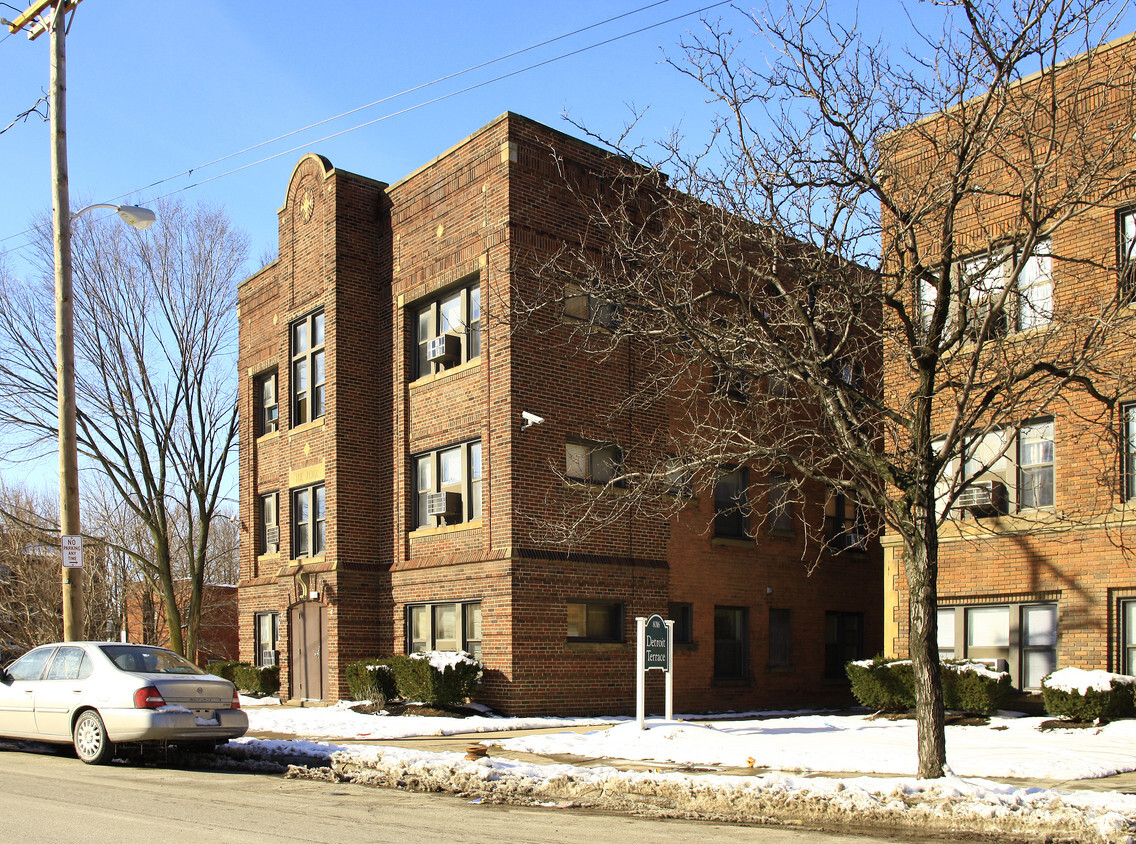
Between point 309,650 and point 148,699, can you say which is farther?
point 309,650

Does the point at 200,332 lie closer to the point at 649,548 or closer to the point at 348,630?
the point at 348,630

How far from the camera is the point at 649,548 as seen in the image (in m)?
21.9

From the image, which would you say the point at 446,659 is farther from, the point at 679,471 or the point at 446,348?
the point at 679,471

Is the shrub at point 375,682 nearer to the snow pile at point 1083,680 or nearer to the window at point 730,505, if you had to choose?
the window at point 730,505

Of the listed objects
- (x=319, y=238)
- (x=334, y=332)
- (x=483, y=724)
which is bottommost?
(x=483, y=724)

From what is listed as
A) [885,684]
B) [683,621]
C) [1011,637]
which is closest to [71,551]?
[683,621]

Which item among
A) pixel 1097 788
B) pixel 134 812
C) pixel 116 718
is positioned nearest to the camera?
pixel 134 812

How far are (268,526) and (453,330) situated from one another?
28.3 feet

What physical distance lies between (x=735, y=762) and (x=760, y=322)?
5274 millimetres

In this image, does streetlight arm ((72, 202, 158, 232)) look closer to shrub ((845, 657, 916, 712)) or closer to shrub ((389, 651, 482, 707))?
shrub ((389, 651, 482, 707))

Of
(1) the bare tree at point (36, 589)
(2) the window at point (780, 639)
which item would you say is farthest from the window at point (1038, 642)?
(1) the bare tree at point (36, 589)

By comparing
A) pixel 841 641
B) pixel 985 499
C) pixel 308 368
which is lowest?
pixel 841 641

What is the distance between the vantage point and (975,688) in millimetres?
16984

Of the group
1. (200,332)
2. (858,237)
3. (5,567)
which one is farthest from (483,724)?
(5,567)
